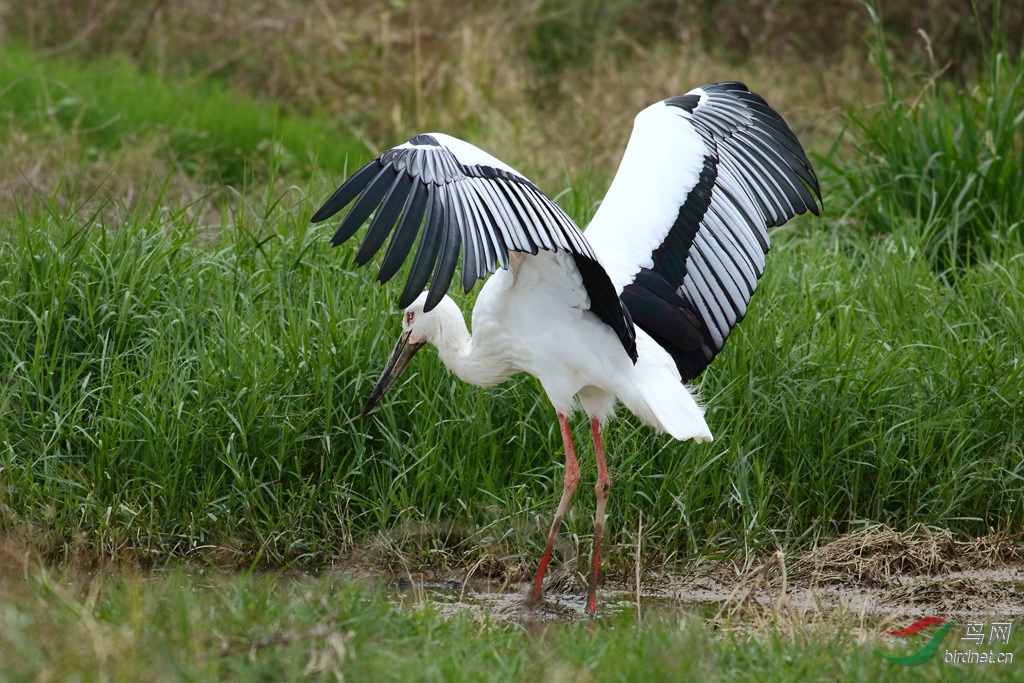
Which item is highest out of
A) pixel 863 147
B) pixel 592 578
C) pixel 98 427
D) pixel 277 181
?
pixel 863 147

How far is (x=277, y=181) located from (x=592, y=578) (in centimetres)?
351

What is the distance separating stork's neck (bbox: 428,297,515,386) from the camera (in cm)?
396

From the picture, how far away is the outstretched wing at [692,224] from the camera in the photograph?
397 cm

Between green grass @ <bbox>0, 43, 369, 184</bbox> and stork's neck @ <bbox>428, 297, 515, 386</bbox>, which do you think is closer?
stork's neck @ <bbox>428, 297, 515, 386</bbox>

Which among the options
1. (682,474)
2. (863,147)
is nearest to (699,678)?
(682,474)

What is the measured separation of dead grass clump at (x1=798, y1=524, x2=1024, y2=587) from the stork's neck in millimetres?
1317

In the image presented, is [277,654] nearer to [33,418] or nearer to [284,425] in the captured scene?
[284,425]

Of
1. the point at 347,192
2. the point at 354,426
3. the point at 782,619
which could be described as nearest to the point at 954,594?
the point at 782,619

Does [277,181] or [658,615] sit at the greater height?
[277,181]

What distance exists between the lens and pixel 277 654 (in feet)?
8.62

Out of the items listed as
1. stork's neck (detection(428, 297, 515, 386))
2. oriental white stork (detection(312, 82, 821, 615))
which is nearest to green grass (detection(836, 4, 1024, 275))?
oriental white stork (detection(312, 82, 821, 615))

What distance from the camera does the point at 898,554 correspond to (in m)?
4.23

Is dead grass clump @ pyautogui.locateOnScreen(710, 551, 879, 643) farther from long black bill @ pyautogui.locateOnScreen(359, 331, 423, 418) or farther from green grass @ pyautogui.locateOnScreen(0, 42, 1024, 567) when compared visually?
long black bill @ pyautogui.locateOnScreen(359, 331, 423, 418)

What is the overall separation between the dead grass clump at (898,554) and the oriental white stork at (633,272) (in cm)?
89
